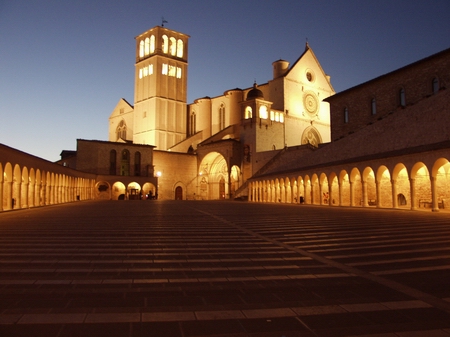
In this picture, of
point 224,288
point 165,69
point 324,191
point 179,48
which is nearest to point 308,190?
point 324,191

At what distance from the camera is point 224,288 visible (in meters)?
4.93

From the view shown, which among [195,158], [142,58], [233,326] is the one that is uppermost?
[142,58]

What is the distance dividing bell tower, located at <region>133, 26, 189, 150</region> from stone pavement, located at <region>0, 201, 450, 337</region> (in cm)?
5905

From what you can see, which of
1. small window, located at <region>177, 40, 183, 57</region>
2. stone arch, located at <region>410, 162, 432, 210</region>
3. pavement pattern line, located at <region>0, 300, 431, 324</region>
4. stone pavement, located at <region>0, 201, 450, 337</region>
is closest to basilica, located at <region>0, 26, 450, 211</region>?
stone arch, located at <region>410, 162, 432, 210</region>

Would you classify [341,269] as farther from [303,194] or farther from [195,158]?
[195,158]

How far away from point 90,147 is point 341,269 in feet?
164

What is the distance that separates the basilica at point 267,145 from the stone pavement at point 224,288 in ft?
51.8

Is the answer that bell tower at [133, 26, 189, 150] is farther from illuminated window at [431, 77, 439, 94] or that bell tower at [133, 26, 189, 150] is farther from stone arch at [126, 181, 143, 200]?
illuminated window at [431, 77, 439, 94]

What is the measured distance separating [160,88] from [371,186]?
44066 mm

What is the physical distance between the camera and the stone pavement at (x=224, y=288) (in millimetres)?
3568

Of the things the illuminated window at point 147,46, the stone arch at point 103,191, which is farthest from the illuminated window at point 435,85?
the illuminated window at point 147,46

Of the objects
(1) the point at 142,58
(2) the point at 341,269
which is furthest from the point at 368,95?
(1) the point at 142,58

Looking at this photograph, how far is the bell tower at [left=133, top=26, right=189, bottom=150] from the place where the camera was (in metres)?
66.9

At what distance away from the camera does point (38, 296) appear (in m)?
4.51
